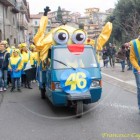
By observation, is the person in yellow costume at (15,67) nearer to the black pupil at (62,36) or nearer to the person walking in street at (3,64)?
the person walking in street at (3,64)

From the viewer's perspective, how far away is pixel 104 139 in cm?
617

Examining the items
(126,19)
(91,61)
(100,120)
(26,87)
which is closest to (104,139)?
(100,120)

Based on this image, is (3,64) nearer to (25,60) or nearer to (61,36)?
(25,60)

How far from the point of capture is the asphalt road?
653 centimetres

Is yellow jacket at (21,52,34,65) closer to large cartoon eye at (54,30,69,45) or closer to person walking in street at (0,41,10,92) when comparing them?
person walking in street at (0,41,10,92)

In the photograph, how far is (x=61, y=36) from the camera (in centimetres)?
924

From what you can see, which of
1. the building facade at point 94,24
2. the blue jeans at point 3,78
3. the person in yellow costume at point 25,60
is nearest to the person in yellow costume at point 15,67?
the blue jeans at point 3,78

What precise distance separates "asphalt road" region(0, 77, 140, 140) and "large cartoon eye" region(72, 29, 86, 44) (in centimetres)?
175

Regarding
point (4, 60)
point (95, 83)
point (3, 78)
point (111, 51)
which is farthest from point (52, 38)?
point (111, 51)

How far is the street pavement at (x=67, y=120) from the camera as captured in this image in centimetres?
653

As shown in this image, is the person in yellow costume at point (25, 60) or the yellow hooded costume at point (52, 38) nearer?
the yellow hooded costume at point (52, 38)

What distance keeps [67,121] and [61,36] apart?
2.51 metres

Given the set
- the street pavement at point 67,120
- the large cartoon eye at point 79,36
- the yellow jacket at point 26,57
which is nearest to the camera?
the street pavement at point 67,120

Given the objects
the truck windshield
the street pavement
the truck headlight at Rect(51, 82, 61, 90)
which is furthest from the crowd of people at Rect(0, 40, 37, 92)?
the truck headlight at Rect(51, 82, 61, 90)
